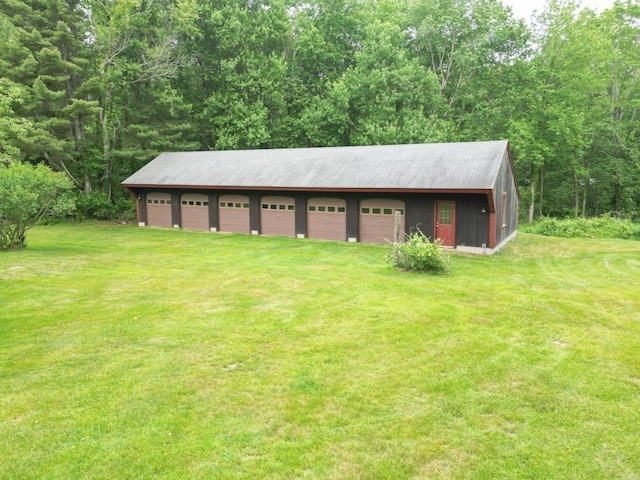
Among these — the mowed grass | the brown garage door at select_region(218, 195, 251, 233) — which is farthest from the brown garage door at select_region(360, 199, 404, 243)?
the mowed grass

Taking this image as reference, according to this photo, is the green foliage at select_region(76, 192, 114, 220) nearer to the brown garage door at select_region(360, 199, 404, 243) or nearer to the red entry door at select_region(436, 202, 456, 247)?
the brown garage door at select_region(360, 199, 404, 243)

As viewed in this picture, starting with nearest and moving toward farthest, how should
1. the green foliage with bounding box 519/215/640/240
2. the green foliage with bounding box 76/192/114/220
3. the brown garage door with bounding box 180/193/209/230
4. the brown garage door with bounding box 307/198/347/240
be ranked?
the brown garage door with bounding box 307/198/347/240 < the brown garage door with bounding box 180/193/209/230 < the green foliage with bounding box 519/215/640/240 < the green foliage with bounding box 76/192/114/220

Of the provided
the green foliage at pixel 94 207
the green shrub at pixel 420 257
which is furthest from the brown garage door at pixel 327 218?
the green foliage at pixel 94 207

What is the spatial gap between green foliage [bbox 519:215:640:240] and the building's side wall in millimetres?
3905

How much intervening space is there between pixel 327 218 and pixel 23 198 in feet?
35.4

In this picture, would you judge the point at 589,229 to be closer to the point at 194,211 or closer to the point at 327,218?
the point at 327,218

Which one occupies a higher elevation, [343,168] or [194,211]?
[343,168]

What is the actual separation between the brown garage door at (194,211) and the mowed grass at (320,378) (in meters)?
11.3

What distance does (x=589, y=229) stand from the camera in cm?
2302

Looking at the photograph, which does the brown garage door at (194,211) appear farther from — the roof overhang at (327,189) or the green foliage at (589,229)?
the green foliage at (589,229)

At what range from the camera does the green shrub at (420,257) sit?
1165cm

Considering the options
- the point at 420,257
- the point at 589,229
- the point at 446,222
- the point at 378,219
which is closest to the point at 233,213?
the point at 378,219

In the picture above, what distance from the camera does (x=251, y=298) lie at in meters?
9.37

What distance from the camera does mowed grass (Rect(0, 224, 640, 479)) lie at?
3924 mm
